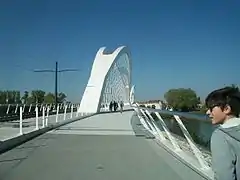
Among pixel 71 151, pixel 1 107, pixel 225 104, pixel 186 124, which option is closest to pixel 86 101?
pixel 1 107

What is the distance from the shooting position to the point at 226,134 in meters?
2.84

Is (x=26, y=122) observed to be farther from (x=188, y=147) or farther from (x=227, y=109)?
(x=227, y=109)

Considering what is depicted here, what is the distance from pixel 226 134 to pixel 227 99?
24cm

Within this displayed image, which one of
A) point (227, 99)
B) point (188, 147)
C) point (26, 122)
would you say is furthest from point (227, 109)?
point (26, 122)

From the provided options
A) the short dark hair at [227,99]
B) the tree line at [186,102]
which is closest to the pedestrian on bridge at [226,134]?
the short dark hair at [227,99]

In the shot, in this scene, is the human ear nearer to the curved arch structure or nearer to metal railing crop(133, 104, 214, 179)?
metal railing crop(133, 104, 214, 179)

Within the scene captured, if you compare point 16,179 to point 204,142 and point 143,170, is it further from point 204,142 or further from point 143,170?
point 204,142

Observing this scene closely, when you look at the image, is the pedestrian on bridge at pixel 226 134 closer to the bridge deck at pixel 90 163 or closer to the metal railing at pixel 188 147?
the metal railing at pixel 188 147

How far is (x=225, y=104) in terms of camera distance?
116 inches

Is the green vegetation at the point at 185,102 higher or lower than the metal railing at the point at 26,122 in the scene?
higher

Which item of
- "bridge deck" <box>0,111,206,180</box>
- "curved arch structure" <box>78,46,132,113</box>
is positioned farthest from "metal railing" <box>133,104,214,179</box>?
"curved arch structure" <box>78,46,132,113</box>

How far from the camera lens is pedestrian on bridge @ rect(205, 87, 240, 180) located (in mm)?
2775

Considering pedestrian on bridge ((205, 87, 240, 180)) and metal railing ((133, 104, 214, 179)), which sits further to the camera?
metal railing ((133, 104, 214, 179))

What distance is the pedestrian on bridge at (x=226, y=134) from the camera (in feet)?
9.11
